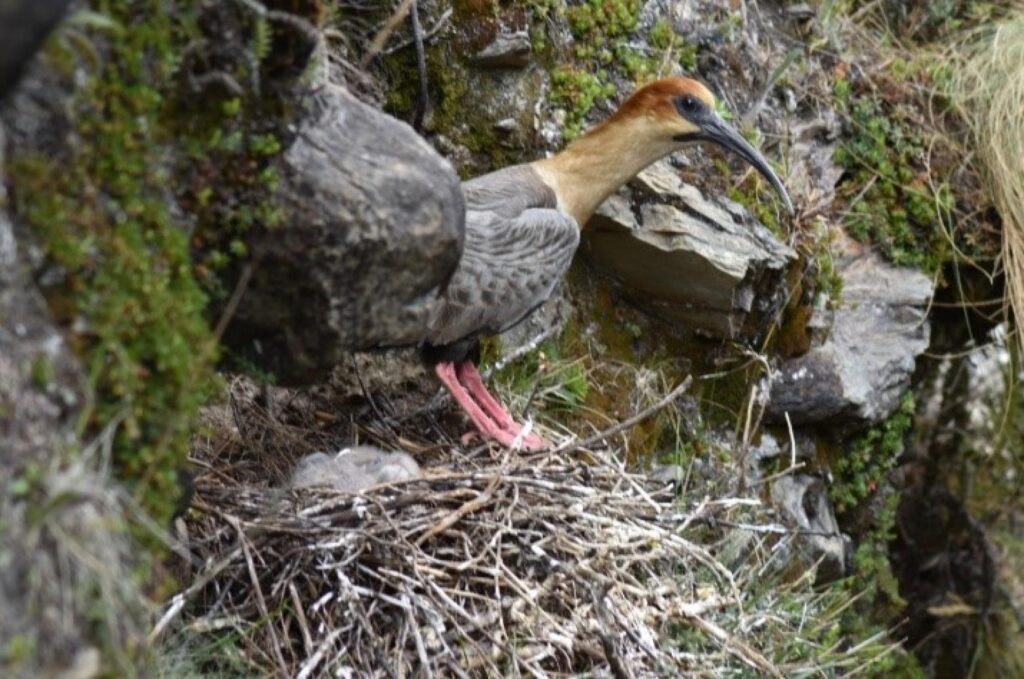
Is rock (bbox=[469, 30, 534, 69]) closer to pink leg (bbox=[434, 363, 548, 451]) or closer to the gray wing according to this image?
the gray wing

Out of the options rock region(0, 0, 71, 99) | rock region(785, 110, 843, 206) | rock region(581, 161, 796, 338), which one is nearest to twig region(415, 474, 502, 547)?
rock region(581, 161, 796, 338)

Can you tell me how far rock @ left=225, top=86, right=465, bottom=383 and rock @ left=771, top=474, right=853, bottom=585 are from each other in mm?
2961

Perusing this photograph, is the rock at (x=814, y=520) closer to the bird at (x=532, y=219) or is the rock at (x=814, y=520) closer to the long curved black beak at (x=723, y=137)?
→ the bird at (x=532, y=219)

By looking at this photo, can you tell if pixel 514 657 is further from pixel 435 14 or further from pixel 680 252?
pixel 435 14

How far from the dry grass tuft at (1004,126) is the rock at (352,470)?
3.19 meters

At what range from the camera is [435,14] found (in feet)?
19.6

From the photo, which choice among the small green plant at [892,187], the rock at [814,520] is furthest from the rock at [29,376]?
the small green plant at [892,187]

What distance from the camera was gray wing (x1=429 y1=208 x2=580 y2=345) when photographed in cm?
500

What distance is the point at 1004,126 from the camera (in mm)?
7125

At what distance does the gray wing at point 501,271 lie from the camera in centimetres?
500

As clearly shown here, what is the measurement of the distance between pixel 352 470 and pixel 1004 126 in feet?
12.3

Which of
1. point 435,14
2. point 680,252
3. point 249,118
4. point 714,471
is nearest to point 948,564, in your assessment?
point 714,471

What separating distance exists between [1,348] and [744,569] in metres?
2.98

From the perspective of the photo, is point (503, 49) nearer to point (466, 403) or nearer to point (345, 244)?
point (466, 403)
